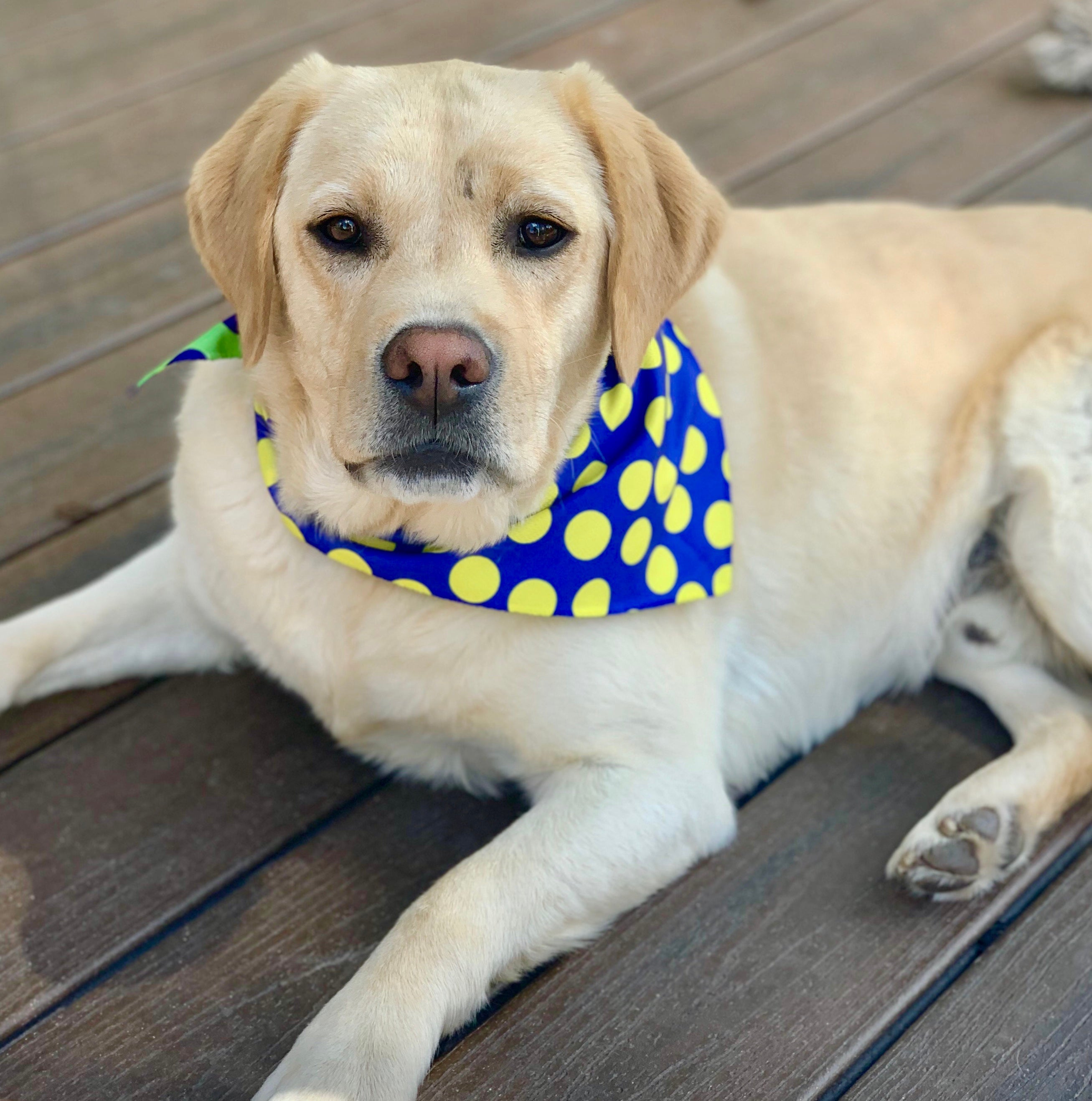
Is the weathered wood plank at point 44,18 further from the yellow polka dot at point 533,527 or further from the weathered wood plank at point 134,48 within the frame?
the yellow polka dot at point 533,527

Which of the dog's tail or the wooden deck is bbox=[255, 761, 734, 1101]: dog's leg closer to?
the wooden deck

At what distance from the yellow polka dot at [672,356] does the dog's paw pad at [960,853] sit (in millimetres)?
926

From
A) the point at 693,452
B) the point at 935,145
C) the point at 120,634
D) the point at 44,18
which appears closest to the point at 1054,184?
the point at 935,145

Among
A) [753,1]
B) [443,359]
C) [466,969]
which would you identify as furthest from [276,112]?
[753,1]

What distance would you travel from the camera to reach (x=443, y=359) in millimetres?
1456

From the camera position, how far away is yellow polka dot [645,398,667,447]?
73.4 inches

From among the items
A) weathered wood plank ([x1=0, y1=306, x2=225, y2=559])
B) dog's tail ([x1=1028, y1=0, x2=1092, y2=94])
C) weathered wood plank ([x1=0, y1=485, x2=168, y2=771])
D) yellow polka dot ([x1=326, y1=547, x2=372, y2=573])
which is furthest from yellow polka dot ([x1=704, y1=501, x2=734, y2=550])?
dog's tail ([x1=1028, y1=0, x2=1092, y2=94])

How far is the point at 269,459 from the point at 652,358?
684 mm

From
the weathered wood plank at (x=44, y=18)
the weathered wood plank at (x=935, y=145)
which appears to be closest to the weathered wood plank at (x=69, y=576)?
the weathered wood plank at (x=935, y=145)

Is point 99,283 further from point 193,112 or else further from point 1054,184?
point 1054,184

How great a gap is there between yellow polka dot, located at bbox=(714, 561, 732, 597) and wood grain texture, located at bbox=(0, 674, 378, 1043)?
744mm

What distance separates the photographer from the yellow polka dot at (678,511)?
1.89 metres

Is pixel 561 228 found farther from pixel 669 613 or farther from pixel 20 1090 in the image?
pixel 20 1090

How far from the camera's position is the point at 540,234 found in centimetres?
165
